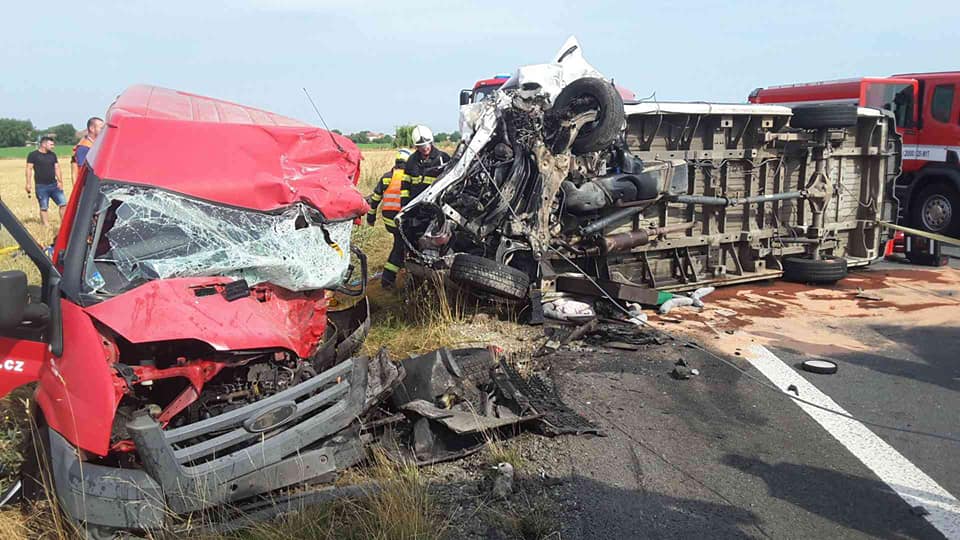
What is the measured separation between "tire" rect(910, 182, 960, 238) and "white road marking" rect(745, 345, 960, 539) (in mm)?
7728

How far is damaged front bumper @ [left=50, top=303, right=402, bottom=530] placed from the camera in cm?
292

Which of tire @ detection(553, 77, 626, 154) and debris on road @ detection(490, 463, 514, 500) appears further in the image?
tire @ detection(553, 77, 626, 154)

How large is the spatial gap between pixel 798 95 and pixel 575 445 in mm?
11459

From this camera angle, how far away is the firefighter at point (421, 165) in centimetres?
817

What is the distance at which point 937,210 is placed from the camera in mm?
11531

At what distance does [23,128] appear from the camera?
64938mm

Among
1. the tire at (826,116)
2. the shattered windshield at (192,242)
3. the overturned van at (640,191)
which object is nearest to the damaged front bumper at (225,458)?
the shattered windshield at (192,242)

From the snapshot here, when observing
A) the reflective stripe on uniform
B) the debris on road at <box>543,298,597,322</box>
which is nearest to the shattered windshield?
the debris on road at <box>543,298,597,322</box>

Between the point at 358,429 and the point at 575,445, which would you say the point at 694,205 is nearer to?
the point at 575,445

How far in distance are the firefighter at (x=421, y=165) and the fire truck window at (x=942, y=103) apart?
28.7 feet

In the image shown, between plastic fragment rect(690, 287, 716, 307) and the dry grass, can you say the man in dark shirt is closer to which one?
plastic fragment rect(690, 287, 716, 307)

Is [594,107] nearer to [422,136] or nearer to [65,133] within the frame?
[422,136]

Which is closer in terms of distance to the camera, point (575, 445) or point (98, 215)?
point (98, 215)

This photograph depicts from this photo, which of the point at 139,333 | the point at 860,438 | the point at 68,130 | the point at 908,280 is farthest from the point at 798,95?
the point at 68,130
